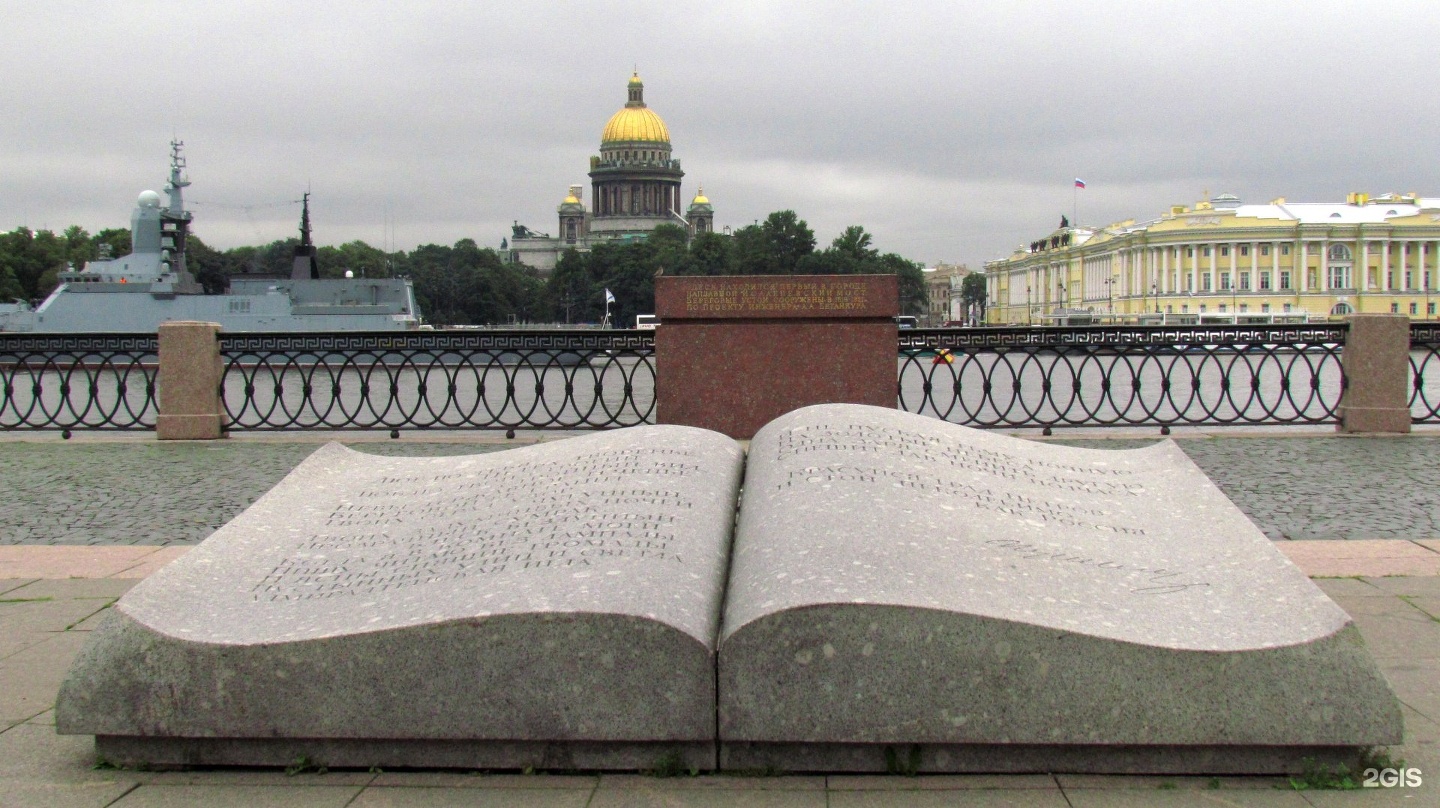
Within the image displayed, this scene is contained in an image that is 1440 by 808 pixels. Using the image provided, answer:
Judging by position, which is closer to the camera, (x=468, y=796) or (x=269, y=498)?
(x=468, y=796)

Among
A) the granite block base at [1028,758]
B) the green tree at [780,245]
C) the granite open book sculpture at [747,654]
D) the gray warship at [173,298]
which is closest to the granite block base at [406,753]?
the granite open book sculpture at [747,654]

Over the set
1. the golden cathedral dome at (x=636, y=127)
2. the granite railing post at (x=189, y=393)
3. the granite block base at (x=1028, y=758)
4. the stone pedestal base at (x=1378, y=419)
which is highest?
the golden cathedral dome at (x=636, y=127)

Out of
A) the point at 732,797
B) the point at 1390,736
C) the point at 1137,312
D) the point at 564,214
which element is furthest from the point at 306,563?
the point at 564,214

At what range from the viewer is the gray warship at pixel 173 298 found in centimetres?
5959

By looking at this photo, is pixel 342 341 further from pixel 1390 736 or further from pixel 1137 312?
pixel 1137 312

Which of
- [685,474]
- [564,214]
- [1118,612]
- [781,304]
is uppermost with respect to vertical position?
[564,214]

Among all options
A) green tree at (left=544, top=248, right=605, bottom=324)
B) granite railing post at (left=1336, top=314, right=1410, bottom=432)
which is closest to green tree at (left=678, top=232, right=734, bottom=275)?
green tree at (left=544, top=248, right=605, bottom=324)

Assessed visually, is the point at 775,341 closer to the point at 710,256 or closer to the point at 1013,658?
the point at 1013,658

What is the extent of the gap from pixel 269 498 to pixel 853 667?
7.31 feet

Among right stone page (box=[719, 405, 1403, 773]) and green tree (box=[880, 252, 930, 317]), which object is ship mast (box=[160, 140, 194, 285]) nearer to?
right stone page (box=[719, 405, 1403, 773])

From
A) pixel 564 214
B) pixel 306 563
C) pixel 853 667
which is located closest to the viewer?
pixel 853 667

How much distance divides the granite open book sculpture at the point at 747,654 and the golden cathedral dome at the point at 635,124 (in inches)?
5864

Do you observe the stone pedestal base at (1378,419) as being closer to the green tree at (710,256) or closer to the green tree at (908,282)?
the green tree at (710,256)

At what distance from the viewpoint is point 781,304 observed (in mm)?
10797
